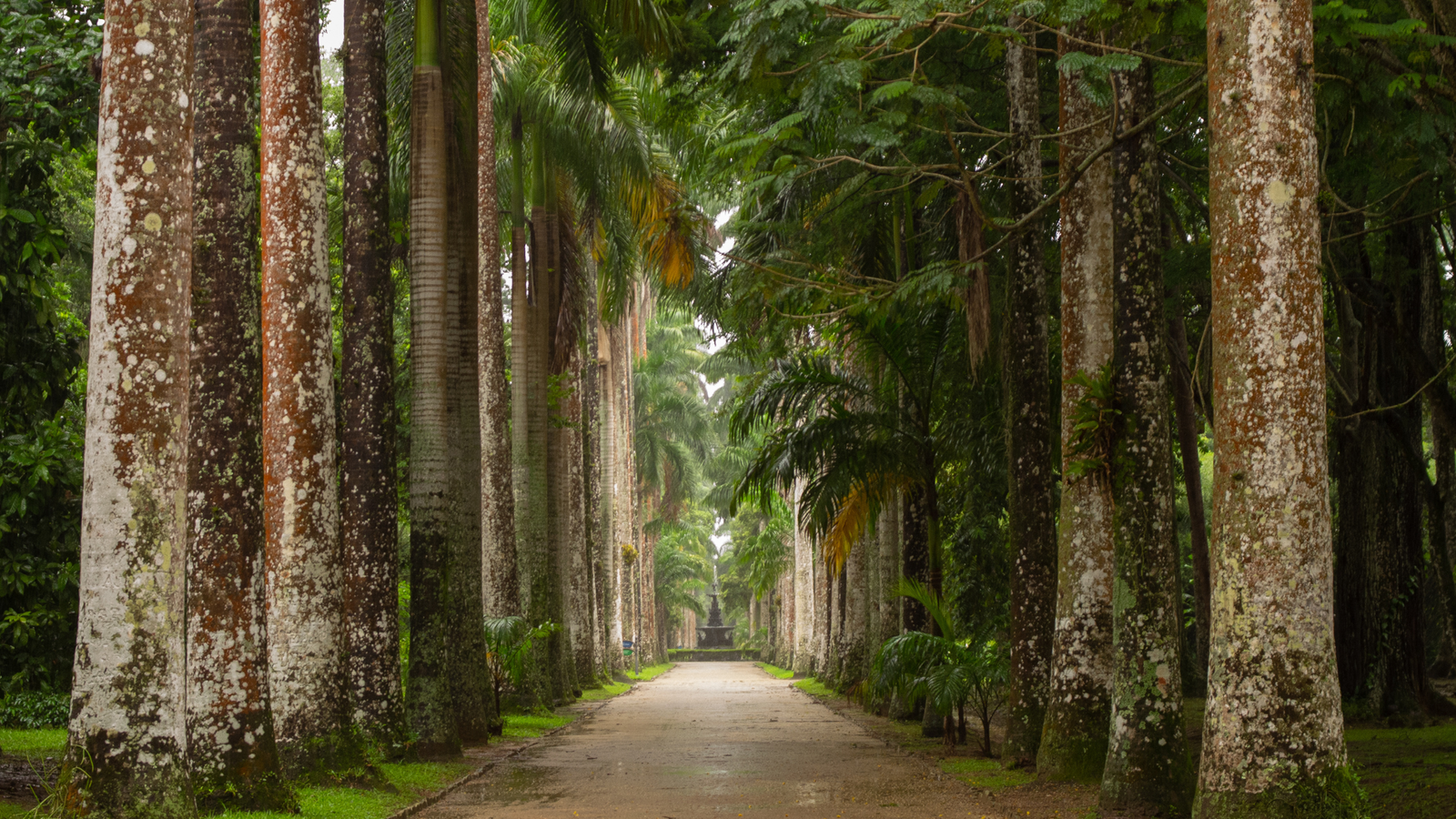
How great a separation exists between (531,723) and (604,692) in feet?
35.7

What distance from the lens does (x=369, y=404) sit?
1150 centimetres

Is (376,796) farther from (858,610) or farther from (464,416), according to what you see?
(858,610)

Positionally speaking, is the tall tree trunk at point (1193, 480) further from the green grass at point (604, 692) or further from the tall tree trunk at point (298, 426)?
the tall tree trunk at point (298, 426)

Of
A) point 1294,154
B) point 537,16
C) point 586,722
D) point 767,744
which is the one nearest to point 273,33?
point 537,16

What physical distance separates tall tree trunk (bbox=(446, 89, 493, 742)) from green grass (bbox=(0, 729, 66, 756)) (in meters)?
4.01

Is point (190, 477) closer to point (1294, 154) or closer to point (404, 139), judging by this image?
point (1294, 154)

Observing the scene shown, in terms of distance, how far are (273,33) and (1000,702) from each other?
413 inches

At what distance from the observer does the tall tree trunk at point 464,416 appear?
536 inches

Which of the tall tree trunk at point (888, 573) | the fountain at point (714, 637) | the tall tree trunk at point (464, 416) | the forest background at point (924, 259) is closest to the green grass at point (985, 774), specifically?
the forest background at point (924, 259)

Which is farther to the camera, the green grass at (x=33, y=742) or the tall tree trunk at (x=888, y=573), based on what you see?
the tall tree trunk at (x=888, y=573)

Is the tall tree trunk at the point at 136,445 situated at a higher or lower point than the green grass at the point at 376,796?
higher

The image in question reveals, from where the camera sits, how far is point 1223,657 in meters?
6.33

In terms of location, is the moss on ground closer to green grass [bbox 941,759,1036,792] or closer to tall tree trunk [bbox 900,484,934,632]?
tall tree trunk [bbox 900,484,934,632]

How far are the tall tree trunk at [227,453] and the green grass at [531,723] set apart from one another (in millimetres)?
8105
